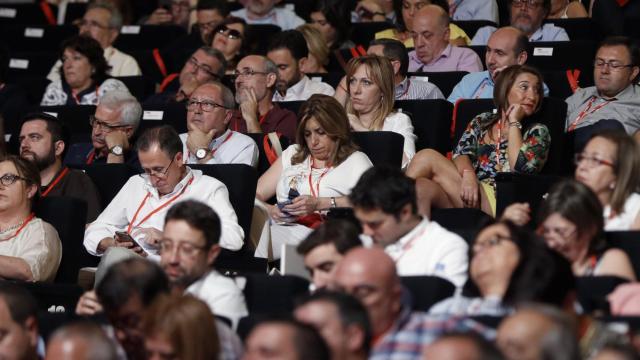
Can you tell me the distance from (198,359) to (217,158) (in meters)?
2.58

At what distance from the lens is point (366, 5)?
8.77 metres

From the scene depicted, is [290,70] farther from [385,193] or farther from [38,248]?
[385,193]

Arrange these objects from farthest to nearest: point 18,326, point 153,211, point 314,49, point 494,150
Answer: point 314,49 → point 494,150 → point 153,211 → point 18,326

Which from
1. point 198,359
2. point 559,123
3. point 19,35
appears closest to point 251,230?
point 559,123

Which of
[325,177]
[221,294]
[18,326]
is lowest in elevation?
[18,326]

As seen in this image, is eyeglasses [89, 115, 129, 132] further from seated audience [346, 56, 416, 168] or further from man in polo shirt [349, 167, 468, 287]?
man in polo shirt [349, 167, 468, 287]

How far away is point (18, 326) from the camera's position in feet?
14.4

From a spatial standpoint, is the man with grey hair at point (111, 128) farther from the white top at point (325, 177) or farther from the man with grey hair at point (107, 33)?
the man with grey hair at point (107, 33)

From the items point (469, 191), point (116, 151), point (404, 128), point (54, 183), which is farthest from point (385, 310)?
point (116, 151)

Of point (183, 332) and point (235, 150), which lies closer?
point (183, 332)

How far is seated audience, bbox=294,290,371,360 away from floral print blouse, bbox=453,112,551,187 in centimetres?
220

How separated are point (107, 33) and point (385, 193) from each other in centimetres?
442

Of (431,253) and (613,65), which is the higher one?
(613,65)

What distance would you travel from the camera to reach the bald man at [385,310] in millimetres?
4031
